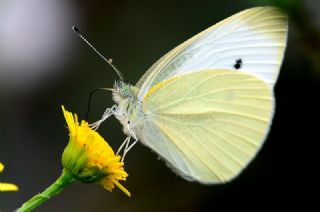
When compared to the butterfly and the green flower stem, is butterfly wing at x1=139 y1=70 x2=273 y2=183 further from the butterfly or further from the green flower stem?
the green flower stem

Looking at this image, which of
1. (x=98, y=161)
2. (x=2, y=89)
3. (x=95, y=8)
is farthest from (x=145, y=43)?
(x=98, y=161)

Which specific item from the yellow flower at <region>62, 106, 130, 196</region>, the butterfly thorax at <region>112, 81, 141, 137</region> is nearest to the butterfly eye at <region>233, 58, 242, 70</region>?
the butterfly thorax at <region>112, 81, 141, 137</region>

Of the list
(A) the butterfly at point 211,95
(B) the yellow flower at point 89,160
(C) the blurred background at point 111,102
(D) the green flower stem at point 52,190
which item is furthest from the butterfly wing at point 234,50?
(C) the blurred background at point 111,102

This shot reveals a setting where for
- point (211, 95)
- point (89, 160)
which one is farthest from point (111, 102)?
point (89, 160)

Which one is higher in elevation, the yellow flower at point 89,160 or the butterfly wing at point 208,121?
the yellow flower at point 89,160

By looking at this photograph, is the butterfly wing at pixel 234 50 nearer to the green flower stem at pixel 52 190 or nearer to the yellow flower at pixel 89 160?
the yellow flower at pixel 89 160

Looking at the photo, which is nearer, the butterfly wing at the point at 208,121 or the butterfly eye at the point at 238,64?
the butterfly wing at the point at 208,121

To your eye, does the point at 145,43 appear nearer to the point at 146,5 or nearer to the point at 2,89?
the point at 146,5
